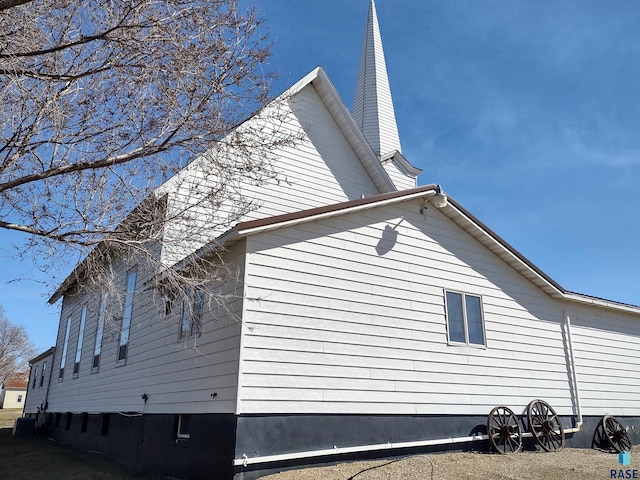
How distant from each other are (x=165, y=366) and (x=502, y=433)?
665cm

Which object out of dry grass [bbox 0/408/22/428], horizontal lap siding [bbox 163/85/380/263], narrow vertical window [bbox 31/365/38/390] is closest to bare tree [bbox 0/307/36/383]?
dry grass [bbox 0/408/22/428]

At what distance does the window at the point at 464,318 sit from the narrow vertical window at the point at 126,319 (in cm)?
759

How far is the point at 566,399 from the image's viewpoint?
38.8 feet

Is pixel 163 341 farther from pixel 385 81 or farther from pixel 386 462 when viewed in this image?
pixel 385 81

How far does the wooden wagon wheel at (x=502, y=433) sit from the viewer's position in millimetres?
10055

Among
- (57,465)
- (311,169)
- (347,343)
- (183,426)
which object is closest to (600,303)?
(347,343)

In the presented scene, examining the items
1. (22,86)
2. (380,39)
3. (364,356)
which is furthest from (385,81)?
(22,86)

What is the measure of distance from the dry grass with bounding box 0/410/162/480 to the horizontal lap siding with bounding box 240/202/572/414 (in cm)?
382

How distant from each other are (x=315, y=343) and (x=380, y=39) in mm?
19404

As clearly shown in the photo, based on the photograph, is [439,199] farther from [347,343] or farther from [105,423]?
[105,423]

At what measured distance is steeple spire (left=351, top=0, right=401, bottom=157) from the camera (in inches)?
794

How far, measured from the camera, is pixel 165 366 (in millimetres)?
10211

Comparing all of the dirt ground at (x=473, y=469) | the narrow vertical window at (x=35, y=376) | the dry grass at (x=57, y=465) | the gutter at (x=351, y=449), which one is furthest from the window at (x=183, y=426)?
the narrow vertical window at (x=35, y=376)

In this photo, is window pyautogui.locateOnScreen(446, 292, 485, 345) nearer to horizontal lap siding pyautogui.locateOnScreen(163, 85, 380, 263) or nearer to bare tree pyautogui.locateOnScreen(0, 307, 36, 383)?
horizontal lap siding pyautogui.locateOnScreen(163, 85, 380, 263)
